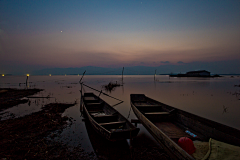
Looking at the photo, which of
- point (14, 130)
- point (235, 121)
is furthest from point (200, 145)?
point (14, 130)

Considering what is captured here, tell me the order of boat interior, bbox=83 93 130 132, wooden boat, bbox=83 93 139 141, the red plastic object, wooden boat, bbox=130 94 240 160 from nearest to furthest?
wooden boat, bbox=130 94 240 160
the red plastic object
wooden boat, bbox=83 93 139 141
boat interior, bbox=83 93 130 132

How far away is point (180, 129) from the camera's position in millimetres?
6363

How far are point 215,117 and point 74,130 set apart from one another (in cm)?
1106

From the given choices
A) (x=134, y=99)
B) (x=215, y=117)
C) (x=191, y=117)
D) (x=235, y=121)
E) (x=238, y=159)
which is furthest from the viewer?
(x=134, y=99)

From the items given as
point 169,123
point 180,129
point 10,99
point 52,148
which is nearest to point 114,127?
point 52,148

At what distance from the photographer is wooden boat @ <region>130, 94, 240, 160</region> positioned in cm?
402

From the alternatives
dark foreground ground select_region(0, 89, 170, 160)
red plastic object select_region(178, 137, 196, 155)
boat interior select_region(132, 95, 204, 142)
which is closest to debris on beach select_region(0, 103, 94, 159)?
dark foreground ground select_region(0, 89, 170, 160)

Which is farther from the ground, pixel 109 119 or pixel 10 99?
pixel 109 119

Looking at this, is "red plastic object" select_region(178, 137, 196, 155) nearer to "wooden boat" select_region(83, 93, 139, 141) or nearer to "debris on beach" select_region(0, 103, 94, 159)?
"wooden boat" select_region(83, 93, 139, 141)

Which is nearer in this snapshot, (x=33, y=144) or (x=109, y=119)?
(x=33, y=144)

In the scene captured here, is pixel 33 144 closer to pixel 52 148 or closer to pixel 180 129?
pixel 52 148

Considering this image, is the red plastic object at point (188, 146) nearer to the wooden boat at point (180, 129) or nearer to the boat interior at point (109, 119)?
the wooden boat at point (180, 129)

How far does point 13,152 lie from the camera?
16.3 feet

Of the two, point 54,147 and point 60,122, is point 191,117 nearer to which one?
point 54,147
